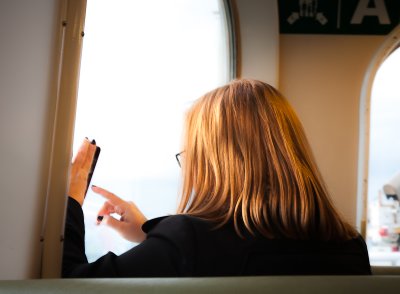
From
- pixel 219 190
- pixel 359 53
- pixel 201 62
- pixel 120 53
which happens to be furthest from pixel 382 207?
pixel 219 190

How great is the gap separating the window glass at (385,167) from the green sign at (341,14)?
0.81 ft

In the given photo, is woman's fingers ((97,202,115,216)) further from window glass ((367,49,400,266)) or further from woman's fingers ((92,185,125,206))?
window glass ((367,49,400,266))

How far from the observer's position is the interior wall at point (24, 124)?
0.97m

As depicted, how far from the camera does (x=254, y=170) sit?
1261 millimetres

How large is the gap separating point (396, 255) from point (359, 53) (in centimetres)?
134

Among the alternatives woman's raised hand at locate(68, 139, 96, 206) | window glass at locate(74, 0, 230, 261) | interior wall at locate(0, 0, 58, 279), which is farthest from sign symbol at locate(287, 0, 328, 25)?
interior wall at locate(0, 0, 58, 279)

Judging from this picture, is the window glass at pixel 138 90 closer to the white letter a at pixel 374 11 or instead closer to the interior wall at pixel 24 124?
the interior wall at pixel 24 124

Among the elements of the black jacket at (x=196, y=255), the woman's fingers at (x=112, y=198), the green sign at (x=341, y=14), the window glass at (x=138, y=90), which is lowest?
the black jacket at (x=196, y=255)

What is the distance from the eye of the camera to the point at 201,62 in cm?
268

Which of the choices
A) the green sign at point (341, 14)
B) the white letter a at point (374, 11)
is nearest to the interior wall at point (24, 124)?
the green sign at point (341, 14)

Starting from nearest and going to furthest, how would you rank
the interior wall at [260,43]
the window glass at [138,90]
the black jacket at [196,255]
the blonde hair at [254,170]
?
the black jacket at [196,255] → the blonde hair at [254,170] → the window glass at [138,90] → the interior wall at [260,43]

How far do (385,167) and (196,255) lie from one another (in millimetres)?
2501

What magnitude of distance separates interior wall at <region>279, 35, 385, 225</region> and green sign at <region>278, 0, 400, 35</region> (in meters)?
0.07

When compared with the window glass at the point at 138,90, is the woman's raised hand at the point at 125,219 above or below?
below
